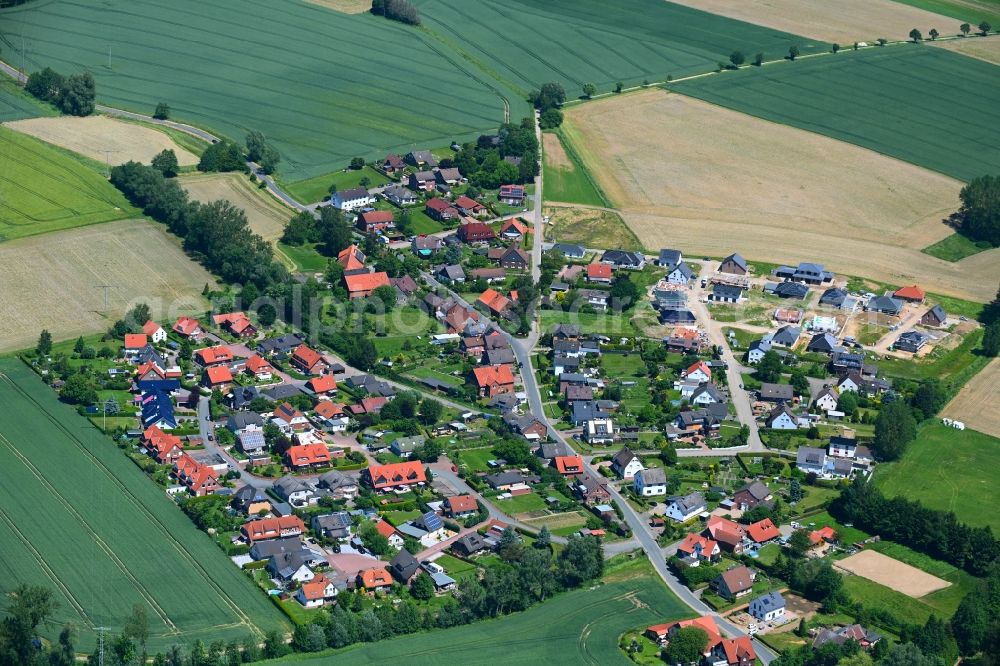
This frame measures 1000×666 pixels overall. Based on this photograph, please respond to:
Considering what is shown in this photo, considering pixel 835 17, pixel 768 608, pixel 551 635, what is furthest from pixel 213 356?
pixel 835 17

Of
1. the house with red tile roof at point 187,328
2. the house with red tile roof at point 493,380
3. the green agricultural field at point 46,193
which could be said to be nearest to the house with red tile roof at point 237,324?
the house with red tile roof at point 187,328

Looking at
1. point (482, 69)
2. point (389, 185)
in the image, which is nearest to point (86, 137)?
point (389, 185)

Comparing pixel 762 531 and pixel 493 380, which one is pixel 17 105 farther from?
pixel 762 531

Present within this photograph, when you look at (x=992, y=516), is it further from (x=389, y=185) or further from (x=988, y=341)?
(x=389, y=185)

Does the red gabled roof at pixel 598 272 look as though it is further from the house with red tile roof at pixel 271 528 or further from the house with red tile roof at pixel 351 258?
the house with red tile roof at pixel 271 528

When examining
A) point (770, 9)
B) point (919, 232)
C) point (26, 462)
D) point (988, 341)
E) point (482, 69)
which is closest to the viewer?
point (26, 462)

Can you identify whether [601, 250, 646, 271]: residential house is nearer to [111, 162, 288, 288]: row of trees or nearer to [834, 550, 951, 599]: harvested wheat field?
[111, 162, 288, 288]: row of trees

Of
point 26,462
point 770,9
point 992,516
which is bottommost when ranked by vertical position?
point 26,462

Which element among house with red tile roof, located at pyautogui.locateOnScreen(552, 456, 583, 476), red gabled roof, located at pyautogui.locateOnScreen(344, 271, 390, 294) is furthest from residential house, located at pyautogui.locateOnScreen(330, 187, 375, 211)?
house with red tile roof, located at pyautogui.locateOnScreen(552, 456, 583, 476)
